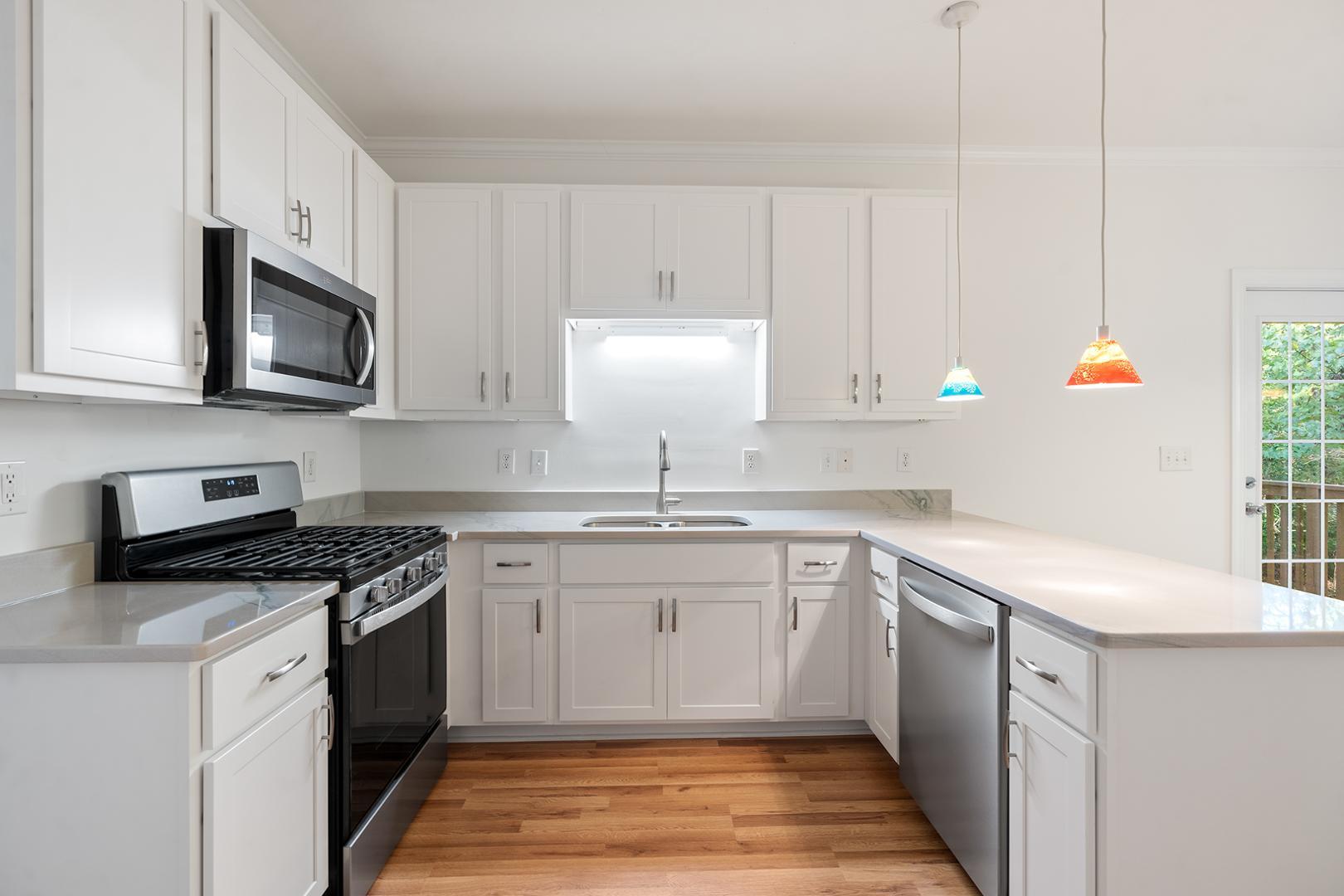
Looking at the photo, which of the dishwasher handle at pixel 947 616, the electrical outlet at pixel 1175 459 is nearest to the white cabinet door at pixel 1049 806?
the dishwasher handle at pixel 947 616

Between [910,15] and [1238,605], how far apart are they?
1939 mm

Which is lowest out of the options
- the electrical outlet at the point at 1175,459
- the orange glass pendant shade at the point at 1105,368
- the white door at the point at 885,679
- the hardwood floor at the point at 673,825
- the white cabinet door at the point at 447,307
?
the hardwood floor at the point at 673,825

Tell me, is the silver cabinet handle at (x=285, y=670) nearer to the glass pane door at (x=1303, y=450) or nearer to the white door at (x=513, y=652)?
the white door at (x=513, y=652)

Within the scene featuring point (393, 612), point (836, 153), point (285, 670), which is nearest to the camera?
point (285, 670)

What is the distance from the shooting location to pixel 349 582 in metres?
1.68

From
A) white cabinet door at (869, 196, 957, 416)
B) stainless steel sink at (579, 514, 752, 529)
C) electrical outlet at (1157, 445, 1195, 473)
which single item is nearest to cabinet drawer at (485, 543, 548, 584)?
stainless steel sink at (579, 514, 752, 529)

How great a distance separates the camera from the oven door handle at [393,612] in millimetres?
1718

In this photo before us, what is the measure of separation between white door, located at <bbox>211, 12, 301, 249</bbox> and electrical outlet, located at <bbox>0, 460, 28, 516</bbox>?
707 mm

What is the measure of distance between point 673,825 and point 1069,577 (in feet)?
4.48

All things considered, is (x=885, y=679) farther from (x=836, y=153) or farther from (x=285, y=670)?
(x=836, y=153)

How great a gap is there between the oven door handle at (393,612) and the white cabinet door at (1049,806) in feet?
5.15

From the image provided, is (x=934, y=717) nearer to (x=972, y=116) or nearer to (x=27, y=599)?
(x=27, y=599)

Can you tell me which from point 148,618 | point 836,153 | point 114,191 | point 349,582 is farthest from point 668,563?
point 836,153

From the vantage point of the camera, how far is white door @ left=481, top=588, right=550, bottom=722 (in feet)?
8.56
